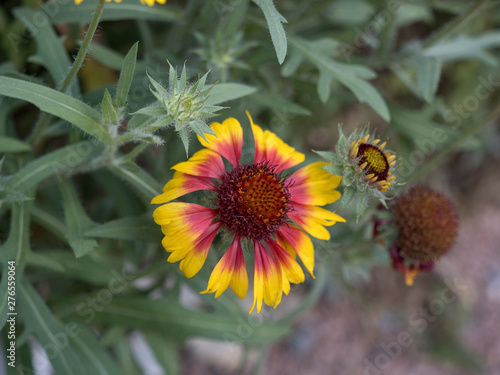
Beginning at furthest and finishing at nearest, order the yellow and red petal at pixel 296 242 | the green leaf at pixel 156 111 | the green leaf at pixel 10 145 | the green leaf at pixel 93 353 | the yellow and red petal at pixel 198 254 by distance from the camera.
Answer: the green leaf at pixel 93 353 → the green leaf at pixel 10 145 → the yellow and red petal at pixel 296 242 → the yellow and red petal at pixel 198 254 → the green leaf at pixel 156 111

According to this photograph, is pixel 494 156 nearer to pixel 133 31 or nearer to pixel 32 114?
pixel 133 31

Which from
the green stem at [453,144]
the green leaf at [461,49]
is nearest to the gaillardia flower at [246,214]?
the green stem at [453,144]

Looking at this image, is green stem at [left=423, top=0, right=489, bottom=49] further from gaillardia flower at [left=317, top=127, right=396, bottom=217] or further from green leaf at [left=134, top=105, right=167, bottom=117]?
green leaf at [left=134, top=105, right=167, bottom=117]

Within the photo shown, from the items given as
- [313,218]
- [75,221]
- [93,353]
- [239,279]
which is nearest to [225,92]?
[313,218]

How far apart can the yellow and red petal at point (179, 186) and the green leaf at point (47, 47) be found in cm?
74

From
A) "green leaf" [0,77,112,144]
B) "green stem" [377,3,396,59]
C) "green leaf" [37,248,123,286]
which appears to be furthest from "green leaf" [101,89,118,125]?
"green stem" [377,3,396,59]

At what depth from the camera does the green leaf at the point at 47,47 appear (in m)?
1.83

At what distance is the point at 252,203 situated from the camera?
1.44 m

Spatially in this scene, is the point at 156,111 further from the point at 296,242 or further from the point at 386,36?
the point at 386,36

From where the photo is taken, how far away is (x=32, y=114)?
254 centimetres

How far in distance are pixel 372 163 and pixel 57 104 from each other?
935 millimetres

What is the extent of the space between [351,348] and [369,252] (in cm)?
179

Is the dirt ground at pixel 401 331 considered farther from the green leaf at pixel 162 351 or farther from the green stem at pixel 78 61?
the green stem at pixel 78 61

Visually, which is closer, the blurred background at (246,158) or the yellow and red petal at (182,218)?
the yellow and red petal at (182,218)
